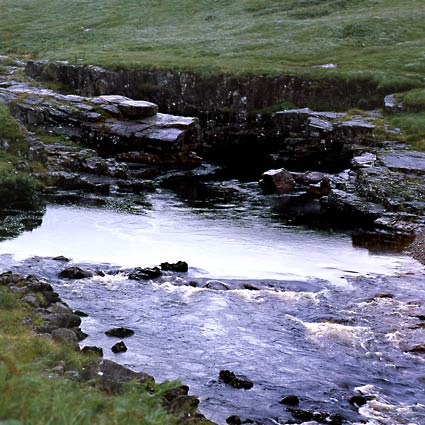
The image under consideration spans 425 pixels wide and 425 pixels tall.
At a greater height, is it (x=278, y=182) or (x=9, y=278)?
(x=9, y=278)

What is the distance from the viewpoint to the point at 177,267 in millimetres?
30625

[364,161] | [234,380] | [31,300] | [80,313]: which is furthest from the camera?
[364,161]

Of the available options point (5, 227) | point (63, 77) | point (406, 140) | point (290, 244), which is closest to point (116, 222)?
point (5, 227)

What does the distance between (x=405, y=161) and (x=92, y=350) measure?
35.7 m

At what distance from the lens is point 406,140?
188 ft

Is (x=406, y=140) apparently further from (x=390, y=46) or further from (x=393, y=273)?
(x=390, y=46)

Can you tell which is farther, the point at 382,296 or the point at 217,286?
the point at 217,286

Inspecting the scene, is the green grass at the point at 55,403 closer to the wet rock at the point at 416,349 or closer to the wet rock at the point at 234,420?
the wet rock at the point at 234,420

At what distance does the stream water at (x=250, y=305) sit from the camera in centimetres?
1962

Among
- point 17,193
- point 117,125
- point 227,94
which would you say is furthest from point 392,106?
point 17,193

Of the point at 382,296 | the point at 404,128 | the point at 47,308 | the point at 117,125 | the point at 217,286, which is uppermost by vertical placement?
the point at 117,125

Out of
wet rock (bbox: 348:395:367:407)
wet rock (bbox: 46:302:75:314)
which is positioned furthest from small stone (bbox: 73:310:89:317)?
wet rock (bbox: 348:395:367:407)

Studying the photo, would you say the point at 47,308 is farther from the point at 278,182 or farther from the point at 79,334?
the point at 278,182

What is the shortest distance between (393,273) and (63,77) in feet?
196
